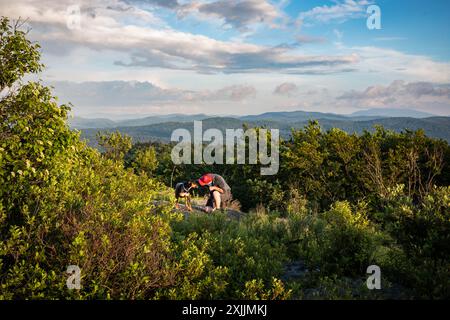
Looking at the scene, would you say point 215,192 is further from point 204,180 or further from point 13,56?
point 13,56

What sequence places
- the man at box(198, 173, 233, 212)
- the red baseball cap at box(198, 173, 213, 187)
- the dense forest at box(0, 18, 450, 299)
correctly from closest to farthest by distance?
the dense forest at box(0, 18, 450, 299) < the red baseball cap at box(198, 173, 213, 187) < the man at box(198, 173, 233, 212)

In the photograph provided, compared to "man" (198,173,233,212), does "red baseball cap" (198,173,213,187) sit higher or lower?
higher

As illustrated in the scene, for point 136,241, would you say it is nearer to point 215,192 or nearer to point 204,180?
point 204,180

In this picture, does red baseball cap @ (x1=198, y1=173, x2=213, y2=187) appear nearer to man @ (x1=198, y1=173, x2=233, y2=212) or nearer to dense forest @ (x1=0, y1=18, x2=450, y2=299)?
man @ (x1=198, y1=173, x2=233, y2=212)

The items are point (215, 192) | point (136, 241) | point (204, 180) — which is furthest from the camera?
point (215, 192)

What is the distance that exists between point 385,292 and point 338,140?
62.5 ft

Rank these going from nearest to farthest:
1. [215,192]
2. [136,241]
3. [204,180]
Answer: [136,241] < [204,180] < [215,192]

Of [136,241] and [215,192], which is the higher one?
[136,241]

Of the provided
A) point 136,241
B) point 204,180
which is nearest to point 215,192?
point 204,180

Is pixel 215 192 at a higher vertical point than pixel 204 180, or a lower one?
lower

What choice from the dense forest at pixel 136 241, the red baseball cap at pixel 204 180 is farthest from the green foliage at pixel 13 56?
the red baseball cap at pixel 204 180

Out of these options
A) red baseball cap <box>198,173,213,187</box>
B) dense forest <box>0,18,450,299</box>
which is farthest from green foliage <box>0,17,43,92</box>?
red baseball cap <box>198,173,213,187</box>

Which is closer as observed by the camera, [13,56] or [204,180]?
[13,56]

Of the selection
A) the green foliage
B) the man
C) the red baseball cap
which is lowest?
the man
